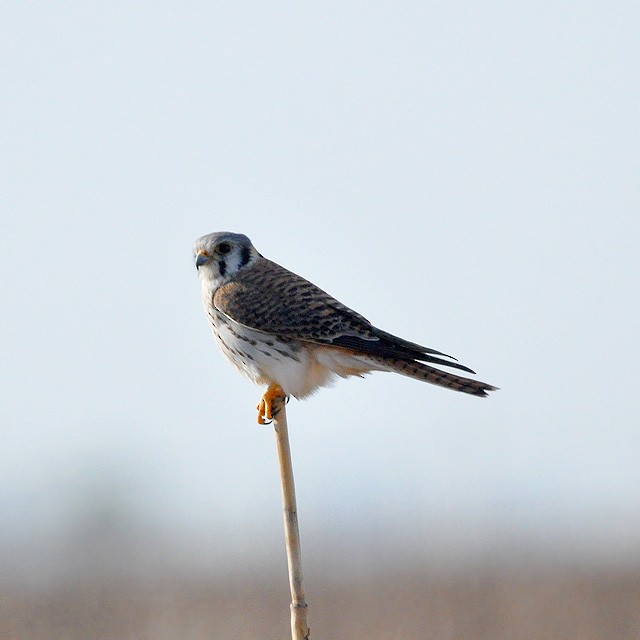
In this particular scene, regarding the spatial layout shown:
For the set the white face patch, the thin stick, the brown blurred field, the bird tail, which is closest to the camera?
the thin stick

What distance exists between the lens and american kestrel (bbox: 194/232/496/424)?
583cm

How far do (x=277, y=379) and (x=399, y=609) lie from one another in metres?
7.16

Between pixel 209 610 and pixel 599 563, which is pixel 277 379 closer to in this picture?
pixel 209 610

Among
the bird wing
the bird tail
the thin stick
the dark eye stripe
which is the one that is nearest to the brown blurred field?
the dark eye stripe

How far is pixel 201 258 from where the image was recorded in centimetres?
659

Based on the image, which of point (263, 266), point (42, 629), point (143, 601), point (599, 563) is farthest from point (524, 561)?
point (263, 266)

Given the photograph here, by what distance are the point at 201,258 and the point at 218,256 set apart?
85mm

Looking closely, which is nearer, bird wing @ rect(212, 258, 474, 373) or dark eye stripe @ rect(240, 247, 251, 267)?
bird wing @ rect(212, 258, 474, 373)

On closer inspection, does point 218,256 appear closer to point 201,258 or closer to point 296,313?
point 201,258

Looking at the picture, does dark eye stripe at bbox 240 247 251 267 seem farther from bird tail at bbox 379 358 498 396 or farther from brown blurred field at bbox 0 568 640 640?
brown blurred field at bbox 0 568 640 640

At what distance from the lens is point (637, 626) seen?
10.6m

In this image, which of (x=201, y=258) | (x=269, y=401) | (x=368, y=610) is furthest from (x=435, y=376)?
(x=368, y=610)

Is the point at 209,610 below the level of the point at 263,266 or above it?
below

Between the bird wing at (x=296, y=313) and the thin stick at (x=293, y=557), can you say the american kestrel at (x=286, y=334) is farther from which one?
the thin stick at (x=293, y=557)
